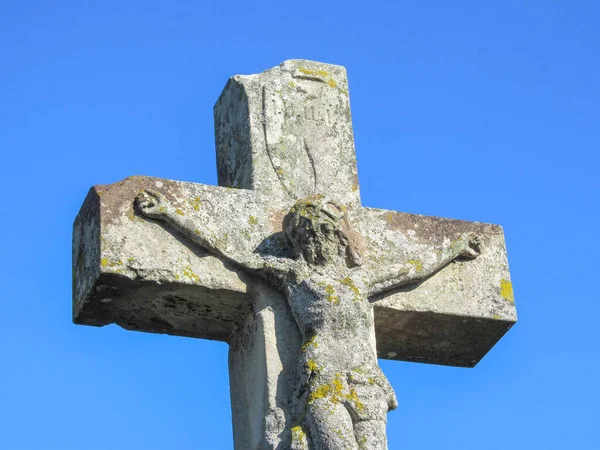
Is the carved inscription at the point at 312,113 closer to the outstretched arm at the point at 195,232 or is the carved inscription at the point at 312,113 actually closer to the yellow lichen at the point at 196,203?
the yellow lichen at the point at 196,203

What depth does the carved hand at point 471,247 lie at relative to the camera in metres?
10.3

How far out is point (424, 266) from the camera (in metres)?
10.0

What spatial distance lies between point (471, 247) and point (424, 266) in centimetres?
50

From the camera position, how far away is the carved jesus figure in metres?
8.80

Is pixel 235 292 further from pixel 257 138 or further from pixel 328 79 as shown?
pixel 328 79

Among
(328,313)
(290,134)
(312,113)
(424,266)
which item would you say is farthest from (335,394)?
(312,113)

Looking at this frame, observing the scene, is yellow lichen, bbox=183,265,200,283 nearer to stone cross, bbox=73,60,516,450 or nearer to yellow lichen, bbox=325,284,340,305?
stone cross, bbox=73,60,516,450

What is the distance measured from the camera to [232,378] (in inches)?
383

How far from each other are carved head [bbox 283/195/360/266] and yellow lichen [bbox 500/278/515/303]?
1219mm

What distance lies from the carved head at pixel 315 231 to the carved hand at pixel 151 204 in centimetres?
76

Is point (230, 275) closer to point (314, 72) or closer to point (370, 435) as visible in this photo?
point (370, 435)

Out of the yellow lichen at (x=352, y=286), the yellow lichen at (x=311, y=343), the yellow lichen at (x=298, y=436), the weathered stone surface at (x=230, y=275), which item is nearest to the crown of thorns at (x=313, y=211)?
the weathered stone surface at (x=230, y=275)

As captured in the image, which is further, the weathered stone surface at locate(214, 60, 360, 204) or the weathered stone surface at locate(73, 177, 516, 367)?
the weathered stone surface at locate(214, 60, 360, 204)

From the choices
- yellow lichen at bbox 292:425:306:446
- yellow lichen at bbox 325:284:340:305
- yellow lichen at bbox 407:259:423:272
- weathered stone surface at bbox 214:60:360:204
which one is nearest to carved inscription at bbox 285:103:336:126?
weathered stone surface at bbox 214:60:360:204
